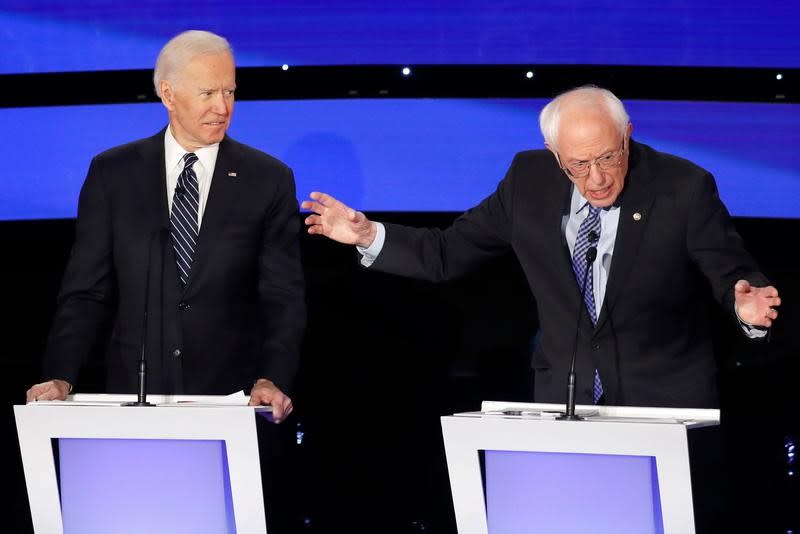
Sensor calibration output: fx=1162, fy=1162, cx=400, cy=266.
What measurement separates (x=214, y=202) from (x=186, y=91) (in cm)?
32

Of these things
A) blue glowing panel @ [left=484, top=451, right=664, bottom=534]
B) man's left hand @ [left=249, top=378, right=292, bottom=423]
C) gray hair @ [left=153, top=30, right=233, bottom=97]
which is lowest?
blue glowing panel @ [left=484, top=451, right=664, bottom=534]

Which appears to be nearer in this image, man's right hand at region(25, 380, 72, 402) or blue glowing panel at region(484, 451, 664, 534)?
blue glowing panel at region(484, 451, 664, 534)

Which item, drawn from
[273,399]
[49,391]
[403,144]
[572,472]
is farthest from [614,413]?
[403,144]

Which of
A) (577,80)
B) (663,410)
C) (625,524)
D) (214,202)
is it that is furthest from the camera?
(577,80)

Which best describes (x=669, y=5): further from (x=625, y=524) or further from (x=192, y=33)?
(x=625, y=524)

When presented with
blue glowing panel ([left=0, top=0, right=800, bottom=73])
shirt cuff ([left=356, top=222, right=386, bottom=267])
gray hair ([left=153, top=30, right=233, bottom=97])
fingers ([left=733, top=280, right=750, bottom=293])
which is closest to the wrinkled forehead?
fingers ([left=733, top=280, right=750, bottom=293])

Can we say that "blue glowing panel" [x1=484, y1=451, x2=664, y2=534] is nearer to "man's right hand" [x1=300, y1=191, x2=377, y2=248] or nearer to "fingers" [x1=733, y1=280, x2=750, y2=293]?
"fingers" [x1=733, y1=280, x2=750, y2=293]

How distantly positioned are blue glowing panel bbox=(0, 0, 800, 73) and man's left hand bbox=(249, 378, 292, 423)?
1.69m

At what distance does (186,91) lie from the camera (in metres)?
3.27

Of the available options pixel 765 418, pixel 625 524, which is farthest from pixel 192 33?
pixel 765 418

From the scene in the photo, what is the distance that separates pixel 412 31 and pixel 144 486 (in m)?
2.32

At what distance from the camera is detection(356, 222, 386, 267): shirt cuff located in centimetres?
326

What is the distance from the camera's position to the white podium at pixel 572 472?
2.24 m

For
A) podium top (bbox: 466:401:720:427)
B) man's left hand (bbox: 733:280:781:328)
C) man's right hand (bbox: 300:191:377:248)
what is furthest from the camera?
man's right hand (bbox: 300:191:377:248)
